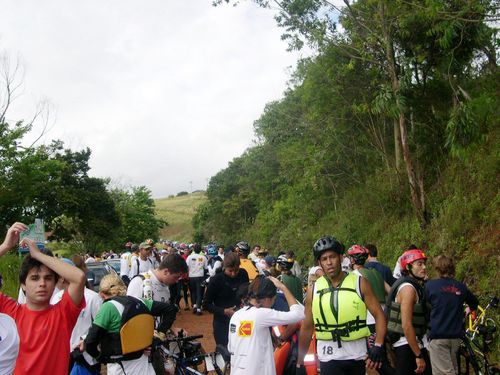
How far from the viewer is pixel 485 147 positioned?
1435cm

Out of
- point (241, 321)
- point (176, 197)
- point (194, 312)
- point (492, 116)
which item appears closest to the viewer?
point (241, 321)

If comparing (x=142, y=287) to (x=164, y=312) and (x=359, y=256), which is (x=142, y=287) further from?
(x=359, y=256)

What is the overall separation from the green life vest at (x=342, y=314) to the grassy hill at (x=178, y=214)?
87824mm

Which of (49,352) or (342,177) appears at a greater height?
(342,177)

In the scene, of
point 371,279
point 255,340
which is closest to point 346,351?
point 255,340

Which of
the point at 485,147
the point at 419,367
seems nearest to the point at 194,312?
the point at 485,147

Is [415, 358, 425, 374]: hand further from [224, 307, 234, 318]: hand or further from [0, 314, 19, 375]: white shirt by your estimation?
[0, 314, 19, 375]: white shirt

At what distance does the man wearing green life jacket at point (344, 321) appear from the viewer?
4609 millimetres

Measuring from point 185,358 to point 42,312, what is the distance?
286 cm

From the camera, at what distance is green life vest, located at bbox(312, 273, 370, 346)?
4609 millimetres

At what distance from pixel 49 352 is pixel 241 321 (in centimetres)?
167

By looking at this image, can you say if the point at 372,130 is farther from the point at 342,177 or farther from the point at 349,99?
the point at 342,177

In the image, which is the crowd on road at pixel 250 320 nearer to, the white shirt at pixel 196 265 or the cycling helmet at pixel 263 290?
the cycling helmet at pixel 263 290

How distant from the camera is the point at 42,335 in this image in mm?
3619
